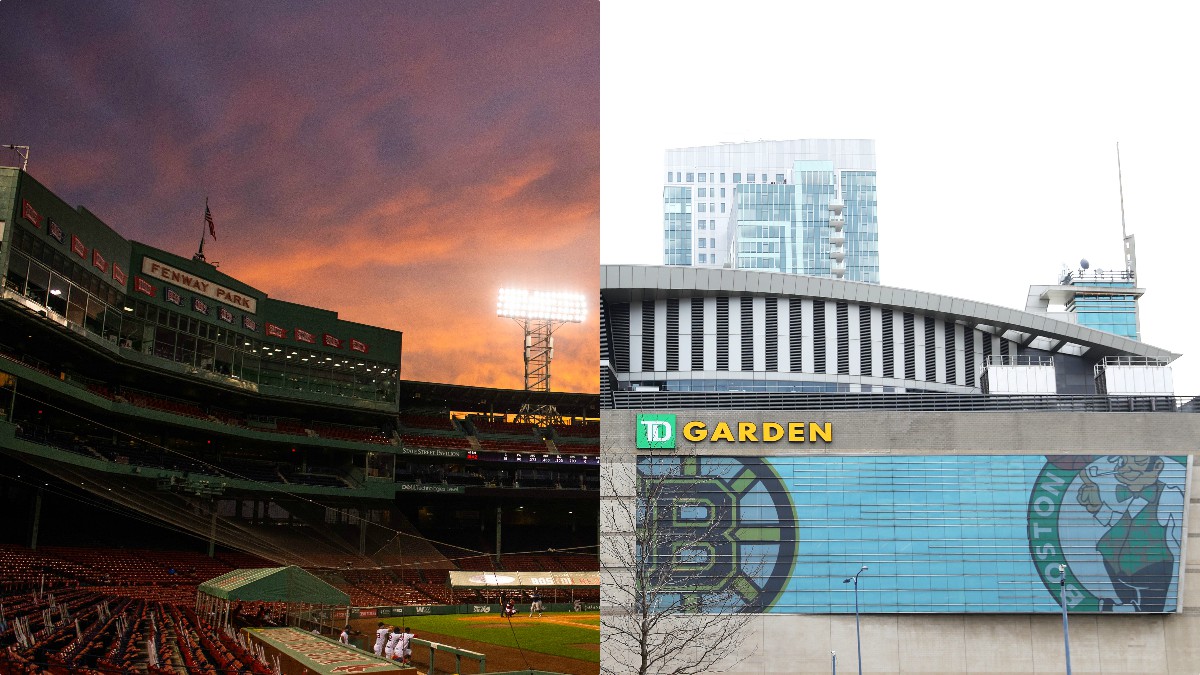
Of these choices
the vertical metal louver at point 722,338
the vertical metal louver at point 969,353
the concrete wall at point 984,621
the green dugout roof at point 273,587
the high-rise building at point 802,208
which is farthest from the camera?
the high-rise building at point 802,208

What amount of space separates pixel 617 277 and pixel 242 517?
19211 millimetres

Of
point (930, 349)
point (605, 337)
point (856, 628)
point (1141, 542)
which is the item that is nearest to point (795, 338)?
point (930, 349)

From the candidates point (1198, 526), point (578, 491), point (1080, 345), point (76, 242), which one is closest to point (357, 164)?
point (76, 242)

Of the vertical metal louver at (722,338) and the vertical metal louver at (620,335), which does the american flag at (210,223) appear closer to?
the vertical metal louver at (620,335)

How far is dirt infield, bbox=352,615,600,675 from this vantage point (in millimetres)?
8930

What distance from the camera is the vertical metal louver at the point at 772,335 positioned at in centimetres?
2727

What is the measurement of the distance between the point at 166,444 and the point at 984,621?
70.7 feet

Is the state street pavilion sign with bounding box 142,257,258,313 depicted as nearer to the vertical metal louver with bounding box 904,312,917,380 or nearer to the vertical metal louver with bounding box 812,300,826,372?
the vertical metal louver with bounding box 812,300,826,372

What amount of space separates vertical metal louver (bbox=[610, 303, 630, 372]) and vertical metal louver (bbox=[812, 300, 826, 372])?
5086 mm

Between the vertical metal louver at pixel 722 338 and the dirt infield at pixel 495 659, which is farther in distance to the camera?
the vertical metal louver at pixel 722 338

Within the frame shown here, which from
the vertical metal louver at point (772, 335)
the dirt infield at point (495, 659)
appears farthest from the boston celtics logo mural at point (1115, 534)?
the dirt infield at point (495, 659)

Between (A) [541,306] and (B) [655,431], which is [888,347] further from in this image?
(A) [541,306]

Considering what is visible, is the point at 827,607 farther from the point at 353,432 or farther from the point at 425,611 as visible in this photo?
the point at 353,432

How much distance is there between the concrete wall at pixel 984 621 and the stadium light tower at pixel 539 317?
15432 mm
